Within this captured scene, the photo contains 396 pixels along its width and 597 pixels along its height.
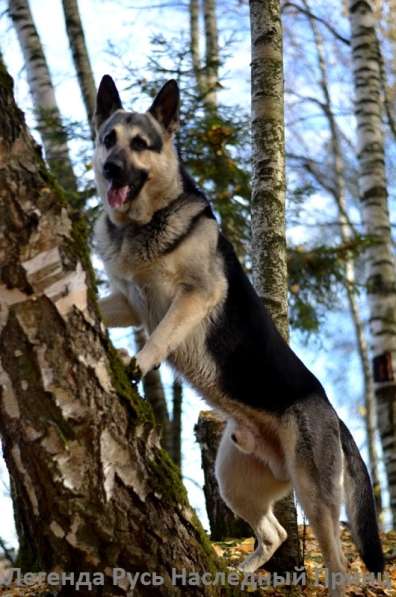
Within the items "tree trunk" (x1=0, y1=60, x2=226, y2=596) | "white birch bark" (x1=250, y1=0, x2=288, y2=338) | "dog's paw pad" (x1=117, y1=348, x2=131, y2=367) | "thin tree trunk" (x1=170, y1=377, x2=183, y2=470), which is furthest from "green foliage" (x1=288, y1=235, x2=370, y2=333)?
"tree trunk" (x1=0, y1=60, x2=226, y2=596)

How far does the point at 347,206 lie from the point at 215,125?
11005mm

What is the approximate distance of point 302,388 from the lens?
15.2 feet

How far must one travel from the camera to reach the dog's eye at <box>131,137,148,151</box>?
466cm

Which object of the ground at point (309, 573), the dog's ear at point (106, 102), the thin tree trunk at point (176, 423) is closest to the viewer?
the ground at point (309, 573)

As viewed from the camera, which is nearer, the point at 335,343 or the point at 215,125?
the point at 215,125

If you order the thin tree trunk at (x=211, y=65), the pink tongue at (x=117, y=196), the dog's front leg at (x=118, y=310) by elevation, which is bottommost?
the dog's front leg at (x=118, y=310)

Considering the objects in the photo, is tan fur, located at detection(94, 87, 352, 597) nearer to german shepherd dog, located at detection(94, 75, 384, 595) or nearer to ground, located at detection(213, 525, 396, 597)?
german shepherd dog, located at detection(94, 75, 384, 595)

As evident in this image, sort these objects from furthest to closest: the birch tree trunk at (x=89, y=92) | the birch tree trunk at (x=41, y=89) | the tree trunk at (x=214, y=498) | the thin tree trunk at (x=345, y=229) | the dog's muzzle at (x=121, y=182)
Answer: the thin tree trunk at (x=345, y=229) < the birch tree trunk at (x=89, y=92) < the birch tree trunk at (x=41, y=89) < the tree trunk at (x=214, y=498) < the dog's muzzle at (x=121, y=182)

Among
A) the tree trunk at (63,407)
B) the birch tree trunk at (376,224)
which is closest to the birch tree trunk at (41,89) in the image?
the birch tree trunk at (376,224)

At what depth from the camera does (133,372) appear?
3670 mm

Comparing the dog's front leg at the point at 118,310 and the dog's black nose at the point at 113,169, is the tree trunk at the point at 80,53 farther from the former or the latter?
the dog's front leg at the point at 118,310

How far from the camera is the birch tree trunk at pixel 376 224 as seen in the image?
8.34 m

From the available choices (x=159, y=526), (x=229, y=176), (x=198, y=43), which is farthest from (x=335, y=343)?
(x=159, y=526)

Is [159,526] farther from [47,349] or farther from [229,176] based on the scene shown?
[229,176]
